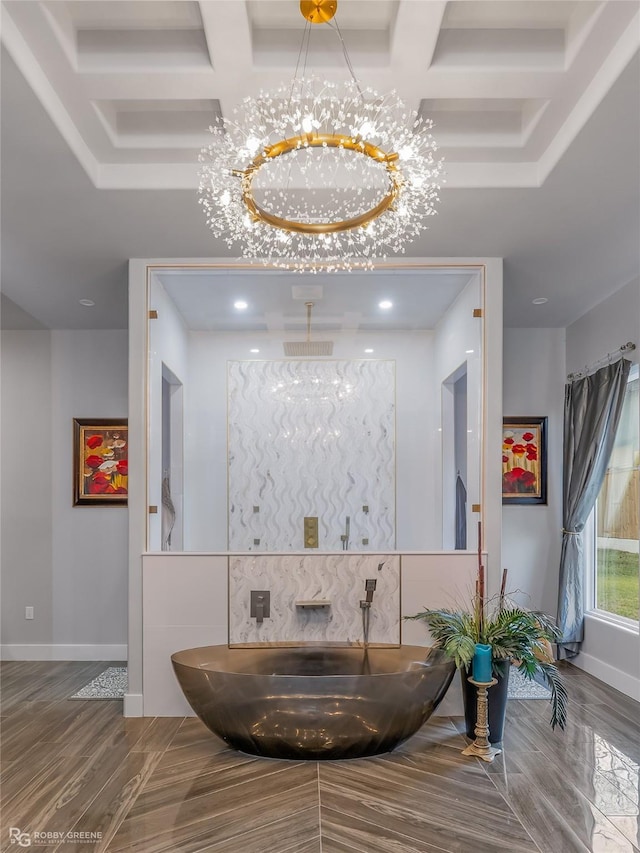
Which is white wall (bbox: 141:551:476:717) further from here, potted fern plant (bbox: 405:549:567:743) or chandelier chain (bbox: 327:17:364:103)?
chandelier chain (bbox: 327:17:364:103)

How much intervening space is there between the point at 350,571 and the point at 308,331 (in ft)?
4.72

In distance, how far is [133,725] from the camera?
3.90m

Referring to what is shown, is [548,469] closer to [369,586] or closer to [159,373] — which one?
[369,586]

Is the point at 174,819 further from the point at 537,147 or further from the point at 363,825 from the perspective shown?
the point at 537,147

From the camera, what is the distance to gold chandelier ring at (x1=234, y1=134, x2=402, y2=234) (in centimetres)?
230

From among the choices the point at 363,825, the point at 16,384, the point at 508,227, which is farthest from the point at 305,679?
the point at 16,384

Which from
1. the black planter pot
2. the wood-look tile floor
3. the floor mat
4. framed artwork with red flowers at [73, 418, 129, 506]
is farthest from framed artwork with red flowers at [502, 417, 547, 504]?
the floor mat

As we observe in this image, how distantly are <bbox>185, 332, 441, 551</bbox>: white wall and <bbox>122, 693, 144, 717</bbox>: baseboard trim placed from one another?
928 mm

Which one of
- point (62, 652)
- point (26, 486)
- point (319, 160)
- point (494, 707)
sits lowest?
point (62, 652)

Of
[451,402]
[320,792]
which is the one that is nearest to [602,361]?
[451,402]

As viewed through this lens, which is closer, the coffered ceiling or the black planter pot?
the coffered ceiling

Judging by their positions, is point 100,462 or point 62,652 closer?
point 62,652

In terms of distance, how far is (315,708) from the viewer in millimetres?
3201

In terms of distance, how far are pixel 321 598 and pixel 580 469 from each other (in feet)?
8.27
